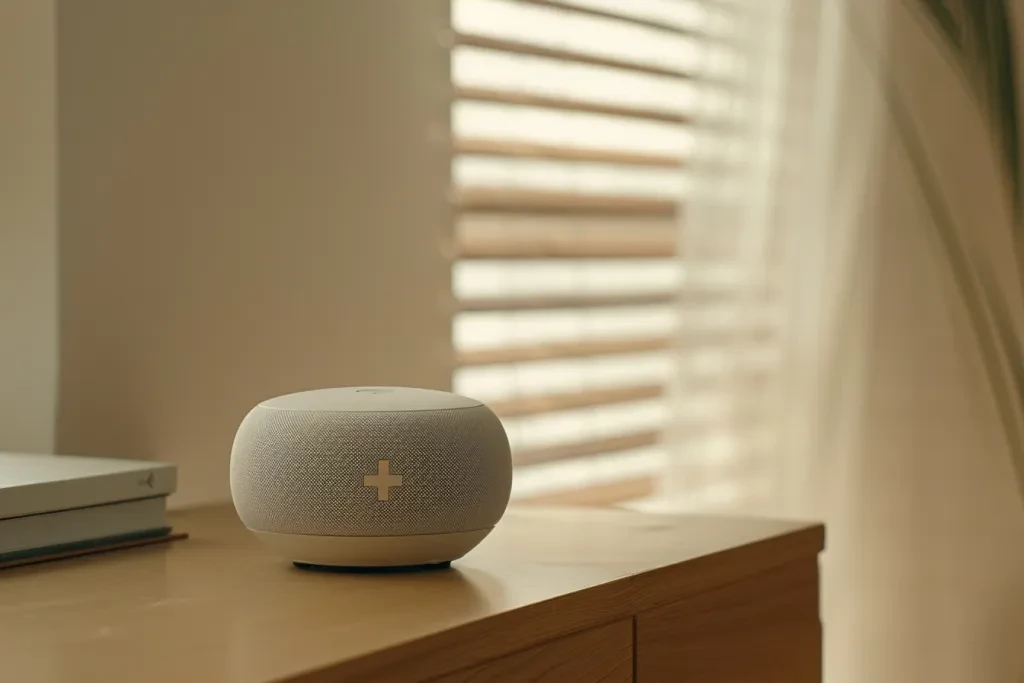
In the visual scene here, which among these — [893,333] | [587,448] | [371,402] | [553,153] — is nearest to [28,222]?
[371,402]

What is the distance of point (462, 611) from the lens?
759 millimetres

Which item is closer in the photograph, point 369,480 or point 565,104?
point 369,480

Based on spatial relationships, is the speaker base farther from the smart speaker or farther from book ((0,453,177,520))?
book ((0,453,177,520))

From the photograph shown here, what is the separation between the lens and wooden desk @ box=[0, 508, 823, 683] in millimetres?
665

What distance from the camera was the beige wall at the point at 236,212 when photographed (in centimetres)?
114

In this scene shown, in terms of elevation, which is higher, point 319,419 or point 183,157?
point 183,157

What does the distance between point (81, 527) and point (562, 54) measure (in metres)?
0.99

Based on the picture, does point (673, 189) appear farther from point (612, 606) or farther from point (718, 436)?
point (612, 606)

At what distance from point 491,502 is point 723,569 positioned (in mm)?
202

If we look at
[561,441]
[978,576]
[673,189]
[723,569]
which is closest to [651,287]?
[673,189]

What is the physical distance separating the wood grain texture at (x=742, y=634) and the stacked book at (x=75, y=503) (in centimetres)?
37

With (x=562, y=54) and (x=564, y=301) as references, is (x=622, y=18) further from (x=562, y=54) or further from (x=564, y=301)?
(x=564, y=301)

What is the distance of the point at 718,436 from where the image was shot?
1.85 metres

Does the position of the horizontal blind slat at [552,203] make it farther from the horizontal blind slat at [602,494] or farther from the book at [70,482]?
the book at [70,482]
